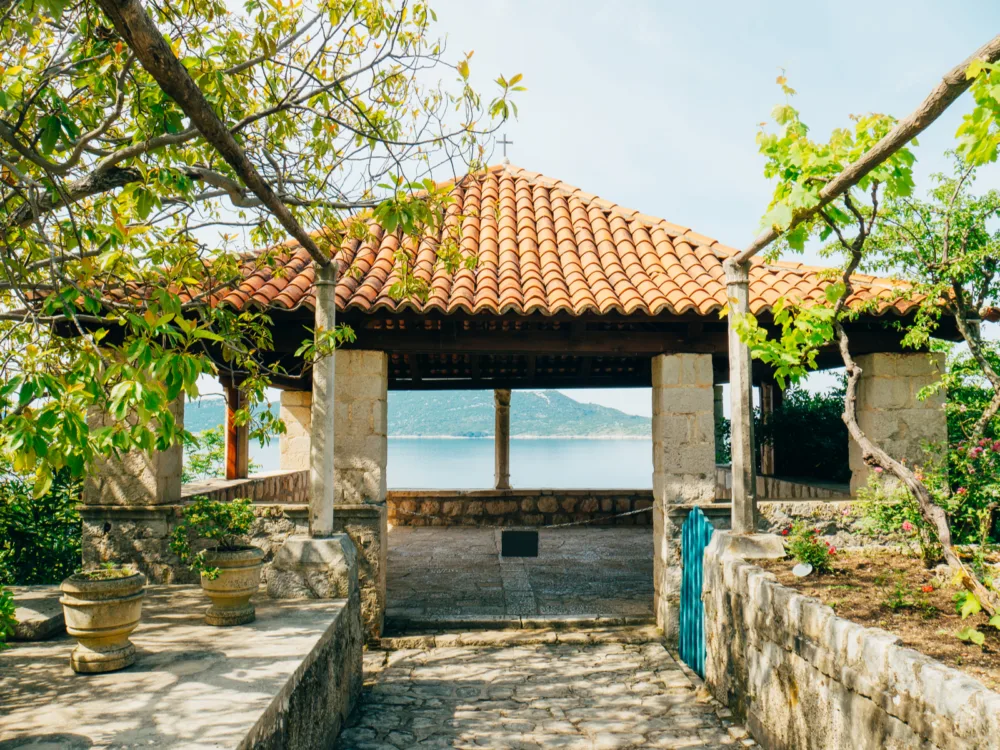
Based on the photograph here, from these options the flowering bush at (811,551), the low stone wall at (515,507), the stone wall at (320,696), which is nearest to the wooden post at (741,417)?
the flowering bush at (811,551)

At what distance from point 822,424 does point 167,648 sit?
7.76m

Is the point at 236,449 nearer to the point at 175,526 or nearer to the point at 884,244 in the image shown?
the point at 175,526

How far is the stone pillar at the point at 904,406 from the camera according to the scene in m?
5.92

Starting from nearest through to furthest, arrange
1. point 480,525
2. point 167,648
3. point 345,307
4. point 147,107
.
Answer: point 147,107, point 167,648, point 345,307, point 480,525

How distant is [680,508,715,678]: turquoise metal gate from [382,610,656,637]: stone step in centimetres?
67

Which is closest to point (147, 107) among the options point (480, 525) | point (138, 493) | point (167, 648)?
point (167, 648)

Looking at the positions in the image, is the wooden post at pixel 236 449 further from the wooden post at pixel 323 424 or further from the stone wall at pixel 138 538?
the wooden post at pixel 323 424

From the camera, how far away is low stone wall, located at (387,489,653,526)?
37.7 ft

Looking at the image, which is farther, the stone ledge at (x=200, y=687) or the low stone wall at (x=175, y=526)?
the low stone wall at (x=175, y=526)

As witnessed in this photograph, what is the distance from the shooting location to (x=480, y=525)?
1159 cm

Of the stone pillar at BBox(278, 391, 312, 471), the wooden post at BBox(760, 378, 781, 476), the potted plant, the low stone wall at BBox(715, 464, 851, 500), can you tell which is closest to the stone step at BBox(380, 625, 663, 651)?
the low stone wall at BBox(715, 464, 851, 500)

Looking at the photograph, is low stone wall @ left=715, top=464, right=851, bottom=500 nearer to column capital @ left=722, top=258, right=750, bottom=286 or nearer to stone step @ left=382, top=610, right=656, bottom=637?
stone step @ left=382, top=610, right=656, bottom=637

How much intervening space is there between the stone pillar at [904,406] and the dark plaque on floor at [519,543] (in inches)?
154

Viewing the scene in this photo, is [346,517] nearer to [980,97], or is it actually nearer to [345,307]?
[345,307]
